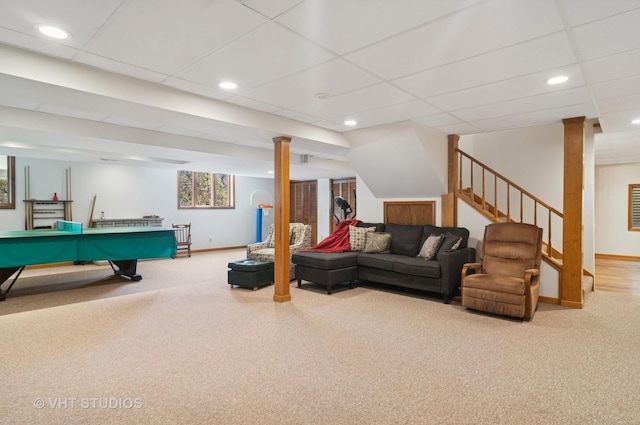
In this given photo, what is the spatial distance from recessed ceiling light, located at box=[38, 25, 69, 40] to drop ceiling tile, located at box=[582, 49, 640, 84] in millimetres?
3752

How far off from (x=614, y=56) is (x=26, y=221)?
935cm

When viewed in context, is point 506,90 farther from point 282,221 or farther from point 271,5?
point 282,221

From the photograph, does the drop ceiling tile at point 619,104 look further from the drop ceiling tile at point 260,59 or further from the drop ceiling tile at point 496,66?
the drop ceiling tile at point 260,59

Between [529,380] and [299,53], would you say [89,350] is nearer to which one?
[299,53]

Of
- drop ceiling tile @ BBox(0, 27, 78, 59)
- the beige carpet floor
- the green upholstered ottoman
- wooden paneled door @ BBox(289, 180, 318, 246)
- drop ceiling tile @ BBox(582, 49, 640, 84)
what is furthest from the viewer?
wooden paneled door @ BBox(289, 180, 318, 246)

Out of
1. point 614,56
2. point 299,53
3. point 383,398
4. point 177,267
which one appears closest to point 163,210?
point 177,267

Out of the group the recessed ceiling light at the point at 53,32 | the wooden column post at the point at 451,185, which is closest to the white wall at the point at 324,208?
the wooden column post at the point at 451,185

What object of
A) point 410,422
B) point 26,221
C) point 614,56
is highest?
point 614,56

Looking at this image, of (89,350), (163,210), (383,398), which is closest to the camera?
(383,398)

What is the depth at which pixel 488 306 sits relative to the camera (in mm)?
4062

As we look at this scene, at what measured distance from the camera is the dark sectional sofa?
184 inches

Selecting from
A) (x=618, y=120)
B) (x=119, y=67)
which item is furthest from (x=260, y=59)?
(x=618, y=120)

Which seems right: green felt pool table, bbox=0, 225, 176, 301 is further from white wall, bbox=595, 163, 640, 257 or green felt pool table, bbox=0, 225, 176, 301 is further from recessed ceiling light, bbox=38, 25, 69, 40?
white wall, bbox=595, 163, 640, 257

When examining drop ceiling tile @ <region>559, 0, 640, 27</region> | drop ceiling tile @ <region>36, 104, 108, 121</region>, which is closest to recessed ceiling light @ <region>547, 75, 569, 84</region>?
drop ceiling tile @ <region>559, 0, 640, 27</region>
